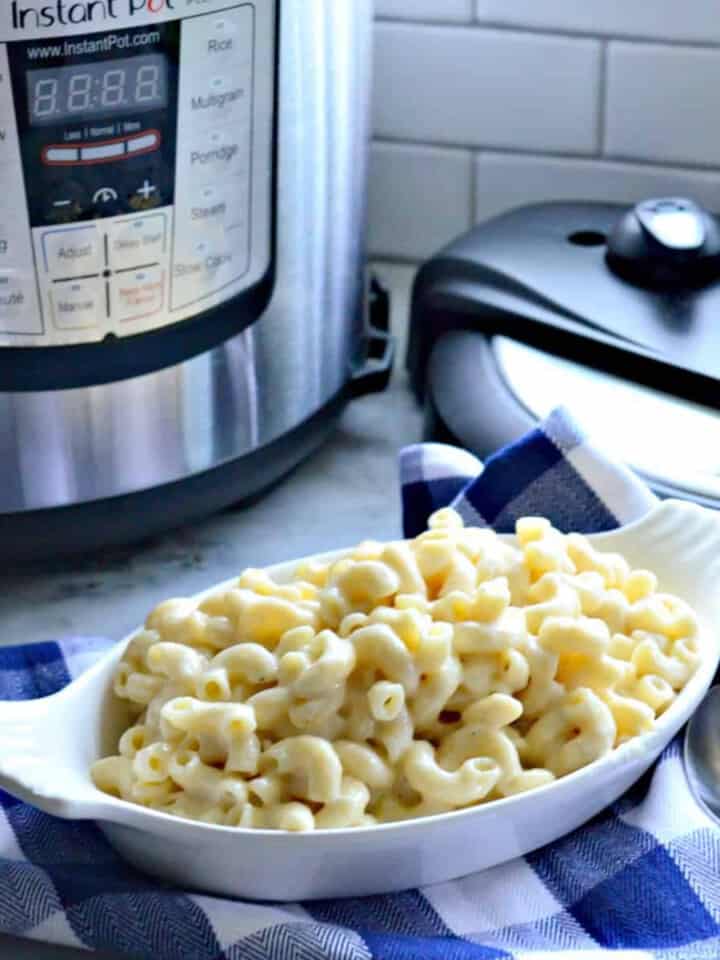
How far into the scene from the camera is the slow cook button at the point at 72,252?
2.26 feet

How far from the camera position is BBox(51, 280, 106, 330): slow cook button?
2.29 feet

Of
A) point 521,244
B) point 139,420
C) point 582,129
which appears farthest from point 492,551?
point 582,129

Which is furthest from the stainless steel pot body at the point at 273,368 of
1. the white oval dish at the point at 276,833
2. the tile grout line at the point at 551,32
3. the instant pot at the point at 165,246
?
the tile grout line at the point at 551,32

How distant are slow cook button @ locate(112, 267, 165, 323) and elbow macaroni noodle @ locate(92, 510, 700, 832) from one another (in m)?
0.15

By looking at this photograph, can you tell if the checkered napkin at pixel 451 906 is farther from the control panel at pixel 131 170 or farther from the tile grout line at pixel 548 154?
the tile grout line at pixel 548 154

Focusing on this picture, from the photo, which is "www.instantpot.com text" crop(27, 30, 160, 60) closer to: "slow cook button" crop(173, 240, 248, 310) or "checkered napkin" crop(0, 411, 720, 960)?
"slow cook button" crop(173, 240, 248, 310)

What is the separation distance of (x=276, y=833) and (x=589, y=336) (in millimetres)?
377

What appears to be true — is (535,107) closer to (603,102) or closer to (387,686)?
(603,102)

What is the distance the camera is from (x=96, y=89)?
2.17 ft

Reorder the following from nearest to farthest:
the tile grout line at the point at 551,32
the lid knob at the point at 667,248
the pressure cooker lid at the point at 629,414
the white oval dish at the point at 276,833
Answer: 1. the white oval dish at the point at 276,833
2. the pressure cooker lid at the point at 629,414
3. the lid knob at the point at 667,248
4. the tile grout line at the point at 551,32

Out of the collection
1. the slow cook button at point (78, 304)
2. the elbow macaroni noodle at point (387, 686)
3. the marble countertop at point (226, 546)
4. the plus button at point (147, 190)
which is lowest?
the marble countertop at point (226, 546)

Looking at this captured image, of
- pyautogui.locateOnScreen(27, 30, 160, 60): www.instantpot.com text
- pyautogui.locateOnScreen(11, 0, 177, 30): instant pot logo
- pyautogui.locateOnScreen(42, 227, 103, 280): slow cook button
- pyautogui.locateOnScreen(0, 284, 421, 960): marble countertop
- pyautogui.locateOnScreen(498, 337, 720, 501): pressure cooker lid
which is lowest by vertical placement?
pyautogui.locateOnScreen(0, 284, 421, 960): marble countertop

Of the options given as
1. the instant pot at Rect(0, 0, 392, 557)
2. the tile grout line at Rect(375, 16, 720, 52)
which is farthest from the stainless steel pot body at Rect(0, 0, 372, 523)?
the tile grout line at Rect(375, 16, 720, 52)

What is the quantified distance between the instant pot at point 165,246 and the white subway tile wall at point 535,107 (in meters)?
0.26
